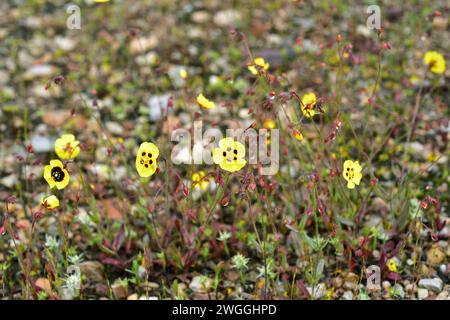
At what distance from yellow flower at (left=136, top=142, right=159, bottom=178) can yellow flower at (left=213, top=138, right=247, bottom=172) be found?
362 millimetres

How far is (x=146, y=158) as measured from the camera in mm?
3744

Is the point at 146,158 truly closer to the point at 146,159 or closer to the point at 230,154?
the point at 146,159

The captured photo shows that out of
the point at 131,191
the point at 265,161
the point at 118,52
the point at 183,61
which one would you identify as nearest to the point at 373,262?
the point at 265,161

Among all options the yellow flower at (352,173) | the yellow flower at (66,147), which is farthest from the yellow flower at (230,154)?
the yellow flower at (66,147)

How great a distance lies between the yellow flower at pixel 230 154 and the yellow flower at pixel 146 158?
0.36 m

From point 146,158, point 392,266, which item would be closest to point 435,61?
point 392,266

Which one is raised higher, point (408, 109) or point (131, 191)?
point (408, 109)

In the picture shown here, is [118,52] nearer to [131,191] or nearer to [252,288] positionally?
[131,191]

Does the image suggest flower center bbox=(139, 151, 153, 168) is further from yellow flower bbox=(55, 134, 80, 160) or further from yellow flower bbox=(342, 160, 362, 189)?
yellow flower bbox=(342, 160, 362, 189)

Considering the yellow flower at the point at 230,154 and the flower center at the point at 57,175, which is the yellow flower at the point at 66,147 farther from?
the yellow flower at the point at 230,154

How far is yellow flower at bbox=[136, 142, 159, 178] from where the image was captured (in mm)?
3678

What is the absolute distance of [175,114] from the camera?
228 inches

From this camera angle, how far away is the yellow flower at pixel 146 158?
3.68 m
